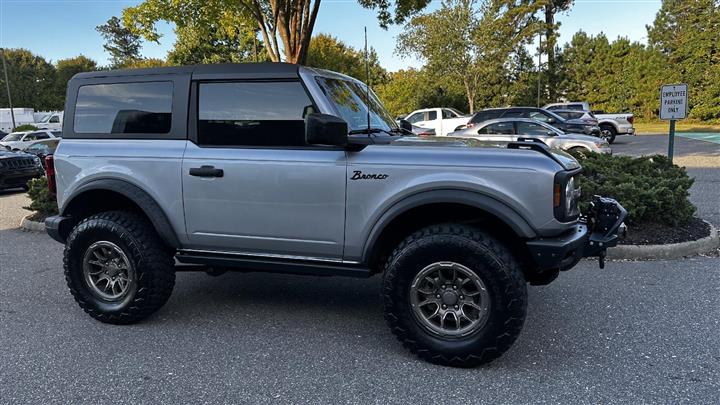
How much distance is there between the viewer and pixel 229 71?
3812 millimetres

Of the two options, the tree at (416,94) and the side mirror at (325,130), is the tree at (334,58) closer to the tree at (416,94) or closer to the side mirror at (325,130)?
the tree at (416,94)

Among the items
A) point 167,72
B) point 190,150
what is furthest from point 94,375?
point 167,72

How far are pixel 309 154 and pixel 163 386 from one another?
5.74 ft

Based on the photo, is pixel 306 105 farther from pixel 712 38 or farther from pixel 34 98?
pixel 34 98

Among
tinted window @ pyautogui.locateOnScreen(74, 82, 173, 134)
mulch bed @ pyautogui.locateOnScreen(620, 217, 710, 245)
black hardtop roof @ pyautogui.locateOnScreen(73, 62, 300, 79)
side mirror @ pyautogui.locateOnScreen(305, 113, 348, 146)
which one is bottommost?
A: mulch bed @ pyautogui.locateOnScreen(620, 217, 710, 245)

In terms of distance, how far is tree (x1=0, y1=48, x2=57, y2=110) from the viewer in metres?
52.2

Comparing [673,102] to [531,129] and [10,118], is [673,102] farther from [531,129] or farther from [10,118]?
[10,118]

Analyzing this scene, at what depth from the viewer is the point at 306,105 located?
362 cm

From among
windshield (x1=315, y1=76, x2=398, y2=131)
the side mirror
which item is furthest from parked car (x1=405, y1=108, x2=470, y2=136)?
the side mirror

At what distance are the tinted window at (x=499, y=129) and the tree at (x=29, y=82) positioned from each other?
54.3 metres

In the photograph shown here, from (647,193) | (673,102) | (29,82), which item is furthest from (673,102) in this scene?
(29,82)

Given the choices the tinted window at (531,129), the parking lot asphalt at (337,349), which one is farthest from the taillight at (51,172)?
the tinted window at (531,129)

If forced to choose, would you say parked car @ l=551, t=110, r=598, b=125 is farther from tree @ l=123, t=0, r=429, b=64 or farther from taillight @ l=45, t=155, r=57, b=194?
taillight @ l=45, t=155, r=57, b=194

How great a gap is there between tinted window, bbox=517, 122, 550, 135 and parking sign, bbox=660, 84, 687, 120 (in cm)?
562
